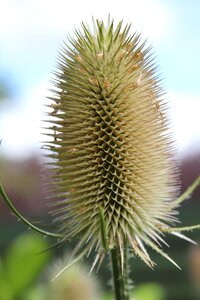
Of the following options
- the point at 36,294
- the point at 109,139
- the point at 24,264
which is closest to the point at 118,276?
the point at 109,139

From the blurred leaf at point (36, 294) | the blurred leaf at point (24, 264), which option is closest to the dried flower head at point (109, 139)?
the blurred leaf at point (36, 294)

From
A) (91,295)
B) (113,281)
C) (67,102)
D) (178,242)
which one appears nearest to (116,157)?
(67,102)

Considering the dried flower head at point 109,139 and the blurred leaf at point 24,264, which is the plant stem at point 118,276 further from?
the blurred leaf at point 24,264

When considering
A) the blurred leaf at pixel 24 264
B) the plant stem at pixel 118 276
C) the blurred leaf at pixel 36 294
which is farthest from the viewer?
the blurred leaf at pixel 24 264

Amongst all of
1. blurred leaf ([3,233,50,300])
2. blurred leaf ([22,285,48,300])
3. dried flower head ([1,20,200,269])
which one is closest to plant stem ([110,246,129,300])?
dried flower head ([1,20,200,269])

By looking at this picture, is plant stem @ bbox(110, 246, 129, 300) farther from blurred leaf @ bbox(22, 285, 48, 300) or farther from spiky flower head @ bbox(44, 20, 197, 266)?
blurred leaf @ bbox(22, 285, 48, 300)

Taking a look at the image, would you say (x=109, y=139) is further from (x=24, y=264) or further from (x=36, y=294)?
(x=24, y=264)
